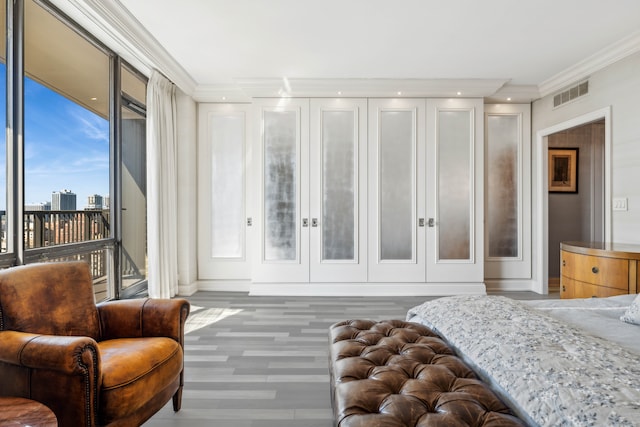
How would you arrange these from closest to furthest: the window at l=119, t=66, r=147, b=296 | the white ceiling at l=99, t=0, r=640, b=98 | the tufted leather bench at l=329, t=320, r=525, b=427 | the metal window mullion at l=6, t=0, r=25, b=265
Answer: the tufted leather bench at l=329, t=320, r=525, b=427, the metal window mullion at l=6, t=0, r=25, b=265, the white ceiling at l=99, t=0, r=640, b=98, the window at l=119, t=66, r=147, b=296

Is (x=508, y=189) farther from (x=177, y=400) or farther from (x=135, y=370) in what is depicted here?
(x=135, y=370)

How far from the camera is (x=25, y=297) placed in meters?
1.62

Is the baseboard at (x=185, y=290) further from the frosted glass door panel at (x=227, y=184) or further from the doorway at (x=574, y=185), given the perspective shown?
the doorway at (x=574, y=185)

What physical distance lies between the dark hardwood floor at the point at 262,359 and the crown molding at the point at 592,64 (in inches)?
105

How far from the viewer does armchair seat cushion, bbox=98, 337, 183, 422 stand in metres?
1.43

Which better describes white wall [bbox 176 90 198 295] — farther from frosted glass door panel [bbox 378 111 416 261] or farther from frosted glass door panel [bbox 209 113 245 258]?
frosted glass door panel [bbox 378 111 416 261]

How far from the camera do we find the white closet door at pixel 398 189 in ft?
15.1

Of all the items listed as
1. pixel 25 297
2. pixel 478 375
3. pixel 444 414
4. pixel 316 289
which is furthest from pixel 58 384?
pixel 316 289

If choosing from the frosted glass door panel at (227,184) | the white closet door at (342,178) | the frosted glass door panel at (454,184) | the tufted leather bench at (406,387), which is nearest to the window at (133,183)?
the frosted glass door panel at (227,184)

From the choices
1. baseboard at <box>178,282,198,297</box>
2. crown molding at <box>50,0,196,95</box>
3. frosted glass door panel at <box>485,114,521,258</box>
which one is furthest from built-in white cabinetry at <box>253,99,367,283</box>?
frosted glass door panel at <box>485,114,521,258</box>

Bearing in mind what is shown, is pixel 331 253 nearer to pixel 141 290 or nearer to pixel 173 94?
pixel 141 290

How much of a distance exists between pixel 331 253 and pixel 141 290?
7.70ft

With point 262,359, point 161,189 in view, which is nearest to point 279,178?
point 161,189

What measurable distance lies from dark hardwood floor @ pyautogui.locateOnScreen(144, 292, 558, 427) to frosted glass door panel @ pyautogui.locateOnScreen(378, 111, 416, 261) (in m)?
0.86
